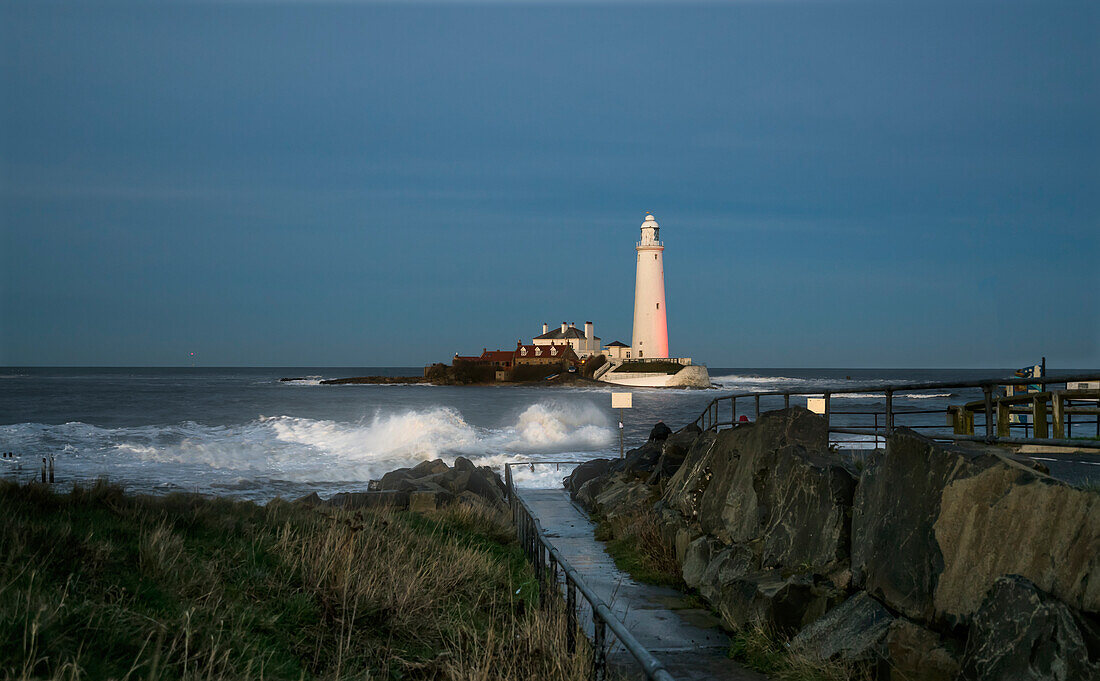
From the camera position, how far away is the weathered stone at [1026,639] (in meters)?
4.41

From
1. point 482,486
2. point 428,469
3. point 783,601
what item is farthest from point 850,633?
point 428,469

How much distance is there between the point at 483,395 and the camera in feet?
344

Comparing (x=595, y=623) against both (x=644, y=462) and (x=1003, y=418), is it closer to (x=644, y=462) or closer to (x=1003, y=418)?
(x=1003, y=418)

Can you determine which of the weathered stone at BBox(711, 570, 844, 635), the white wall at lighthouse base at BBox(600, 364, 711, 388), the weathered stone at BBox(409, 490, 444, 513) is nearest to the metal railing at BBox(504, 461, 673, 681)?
the weathered stone at BBox(711, 570, 844, 635)

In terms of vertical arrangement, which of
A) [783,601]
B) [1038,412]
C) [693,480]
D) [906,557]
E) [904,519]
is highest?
[1038,412]

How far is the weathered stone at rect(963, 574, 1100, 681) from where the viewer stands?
4.41m

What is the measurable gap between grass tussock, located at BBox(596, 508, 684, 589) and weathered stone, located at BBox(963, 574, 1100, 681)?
6.27m

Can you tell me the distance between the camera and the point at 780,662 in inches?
281

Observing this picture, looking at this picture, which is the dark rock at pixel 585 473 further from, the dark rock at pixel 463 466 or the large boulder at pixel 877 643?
the large boulder at pixel 877 643

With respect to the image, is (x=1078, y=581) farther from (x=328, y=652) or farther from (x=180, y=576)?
(x=180, y=576)

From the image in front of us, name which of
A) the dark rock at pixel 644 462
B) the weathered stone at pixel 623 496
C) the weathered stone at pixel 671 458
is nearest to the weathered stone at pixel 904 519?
the weathered stone at pixel 623 496

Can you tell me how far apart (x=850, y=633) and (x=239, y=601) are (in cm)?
491

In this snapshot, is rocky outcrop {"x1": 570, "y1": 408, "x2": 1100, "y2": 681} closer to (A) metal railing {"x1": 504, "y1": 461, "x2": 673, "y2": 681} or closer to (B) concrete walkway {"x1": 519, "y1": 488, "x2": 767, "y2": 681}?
(B) concrete walkway {"x1": 519, "y1": 488, "x2": 767, "y2": 681}

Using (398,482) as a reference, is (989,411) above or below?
above
